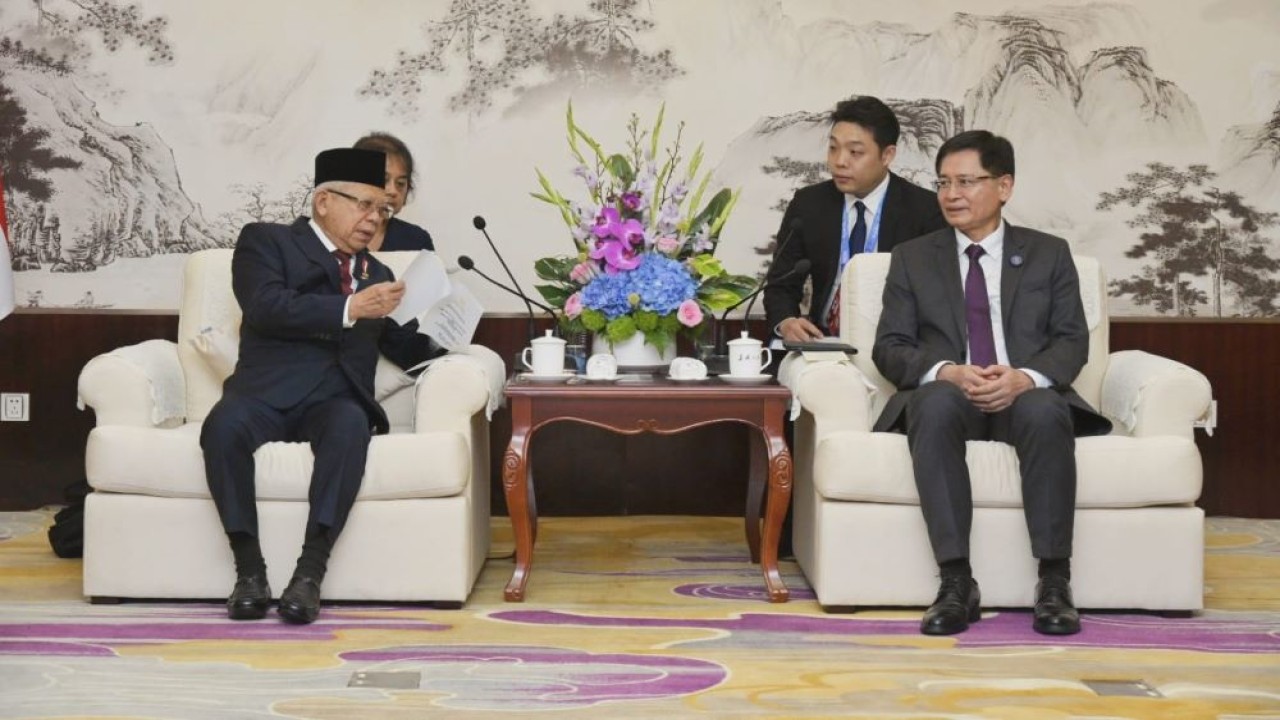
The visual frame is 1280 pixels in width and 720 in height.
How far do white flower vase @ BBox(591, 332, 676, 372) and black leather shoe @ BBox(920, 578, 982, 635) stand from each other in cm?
102

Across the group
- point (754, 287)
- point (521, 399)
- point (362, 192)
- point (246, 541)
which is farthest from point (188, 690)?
point (754, 287)

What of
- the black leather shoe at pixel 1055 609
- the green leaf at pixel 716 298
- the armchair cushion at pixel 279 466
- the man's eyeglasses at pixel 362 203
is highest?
the man's eyeglasses at pixel 362 203

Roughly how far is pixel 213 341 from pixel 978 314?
1.99 meters

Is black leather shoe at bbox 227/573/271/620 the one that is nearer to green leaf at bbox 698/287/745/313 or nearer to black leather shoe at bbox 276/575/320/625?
black leather shoe at bbox 276/575/320/625

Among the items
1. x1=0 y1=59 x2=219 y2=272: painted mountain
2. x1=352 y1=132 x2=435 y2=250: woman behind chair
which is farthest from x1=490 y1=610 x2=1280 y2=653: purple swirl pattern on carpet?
x1=0 y1=59 x2=219 y2=272: painted mountain

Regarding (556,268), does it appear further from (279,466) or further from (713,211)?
(279,466)

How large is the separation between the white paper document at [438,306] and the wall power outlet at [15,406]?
1.83m

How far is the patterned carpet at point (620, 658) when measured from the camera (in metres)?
3.01

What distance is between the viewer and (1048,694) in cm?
312

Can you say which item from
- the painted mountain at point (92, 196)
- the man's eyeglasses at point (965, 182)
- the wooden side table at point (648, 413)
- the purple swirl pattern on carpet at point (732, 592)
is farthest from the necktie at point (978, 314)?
the painted mountain at point (92, 196)

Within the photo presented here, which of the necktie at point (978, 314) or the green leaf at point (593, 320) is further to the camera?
the green leaf at point (593, 320)

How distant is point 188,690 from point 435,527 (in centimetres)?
89

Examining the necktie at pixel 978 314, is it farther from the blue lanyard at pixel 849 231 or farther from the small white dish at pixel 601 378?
the small white dish at pixel 601 378

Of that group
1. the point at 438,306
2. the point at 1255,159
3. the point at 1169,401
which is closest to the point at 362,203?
the point at 438,306
